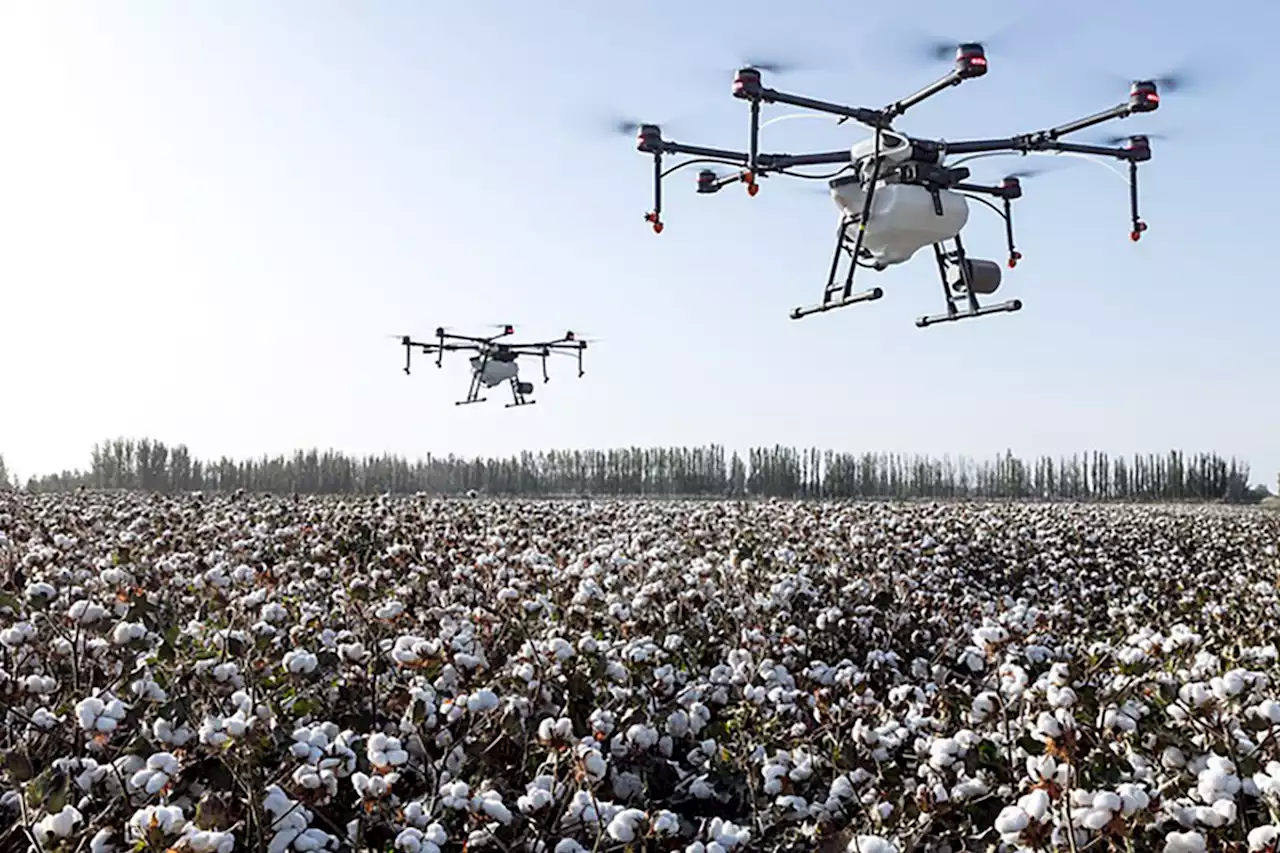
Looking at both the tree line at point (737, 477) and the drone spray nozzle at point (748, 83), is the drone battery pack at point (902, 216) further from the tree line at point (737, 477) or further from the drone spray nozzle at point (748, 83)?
the tree line at point (737, 477)

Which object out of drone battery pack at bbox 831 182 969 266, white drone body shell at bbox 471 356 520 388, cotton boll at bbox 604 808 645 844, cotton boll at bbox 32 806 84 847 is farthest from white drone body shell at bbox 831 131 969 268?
white drone body shell at bbox 471 356 520 388

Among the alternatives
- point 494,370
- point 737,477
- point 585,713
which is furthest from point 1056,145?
point 737,477

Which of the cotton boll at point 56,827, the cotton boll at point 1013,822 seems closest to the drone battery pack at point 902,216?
the cotton boll at point 1013,822

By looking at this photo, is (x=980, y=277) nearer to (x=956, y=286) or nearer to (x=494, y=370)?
(x=956, y=286)

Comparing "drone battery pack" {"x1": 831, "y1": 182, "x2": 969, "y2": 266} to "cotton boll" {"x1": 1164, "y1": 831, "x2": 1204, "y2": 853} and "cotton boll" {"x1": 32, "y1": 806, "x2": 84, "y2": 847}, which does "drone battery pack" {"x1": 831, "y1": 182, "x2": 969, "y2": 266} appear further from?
"cotton boll" {"x1": 32, "y1": 806, "x2": 84, "y2": 847}

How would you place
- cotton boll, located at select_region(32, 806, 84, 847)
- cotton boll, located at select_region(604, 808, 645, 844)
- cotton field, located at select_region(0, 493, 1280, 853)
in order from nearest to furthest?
cotton boll, located at select_region(32, 806, 84, 847) < cotton boll, located at select_region(604, 808, 645, 844) < cotton field, located at select_region(0, 493, 1280, 853)

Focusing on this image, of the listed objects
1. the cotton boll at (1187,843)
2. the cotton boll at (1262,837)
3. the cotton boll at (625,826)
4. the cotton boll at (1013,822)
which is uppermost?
the cotton boll at (1013,822)
